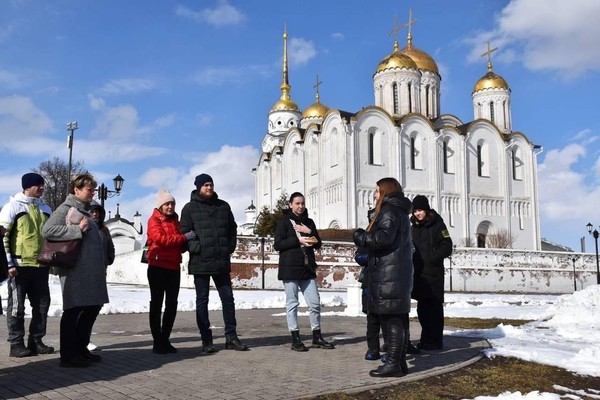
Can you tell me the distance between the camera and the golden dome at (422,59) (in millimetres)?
61969

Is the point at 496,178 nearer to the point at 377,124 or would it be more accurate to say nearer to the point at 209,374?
the point at 377,124

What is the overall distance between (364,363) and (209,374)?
1692 millimetres

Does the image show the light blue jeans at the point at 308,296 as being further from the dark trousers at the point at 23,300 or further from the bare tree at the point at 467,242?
the bare tree at the point at 467,242

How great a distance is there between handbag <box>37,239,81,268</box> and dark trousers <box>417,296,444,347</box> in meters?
4.08

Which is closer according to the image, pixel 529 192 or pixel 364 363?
pixel 364 363

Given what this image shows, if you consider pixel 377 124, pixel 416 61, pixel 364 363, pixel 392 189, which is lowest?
pixel 364 363

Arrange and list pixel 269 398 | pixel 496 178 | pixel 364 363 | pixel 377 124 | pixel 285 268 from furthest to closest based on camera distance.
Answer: pixel 496 178
pixel 377 124
pixel 285 268
pixel 364 363
pixel 269 398

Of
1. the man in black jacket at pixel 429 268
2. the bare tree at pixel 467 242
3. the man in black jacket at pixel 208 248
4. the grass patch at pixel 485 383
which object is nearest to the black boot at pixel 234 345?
the man in black jacket at pixel 208 248

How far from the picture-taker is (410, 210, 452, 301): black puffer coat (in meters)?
7.79

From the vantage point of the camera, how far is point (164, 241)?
7.18m

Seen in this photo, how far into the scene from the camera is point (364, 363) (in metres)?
6.66

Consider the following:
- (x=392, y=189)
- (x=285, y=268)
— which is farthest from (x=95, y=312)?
(x=392, y=189)

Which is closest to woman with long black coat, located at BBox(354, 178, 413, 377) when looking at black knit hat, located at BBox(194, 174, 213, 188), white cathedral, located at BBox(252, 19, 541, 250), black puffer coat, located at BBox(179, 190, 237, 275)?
black puffer coat, located at BBox(179, 190, 237, 275)

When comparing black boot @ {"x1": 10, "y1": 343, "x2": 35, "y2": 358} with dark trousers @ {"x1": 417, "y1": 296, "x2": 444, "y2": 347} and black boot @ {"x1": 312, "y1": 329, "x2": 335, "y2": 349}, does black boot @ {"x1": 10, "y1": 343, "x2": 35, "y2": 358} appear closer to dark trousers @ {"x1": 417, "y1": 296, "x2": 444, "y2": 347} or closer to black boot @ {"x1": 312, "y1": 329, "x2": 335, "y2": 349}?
black boot @ {"x1": 312, "y1": 329, "x2": 335, "y2": 349}
